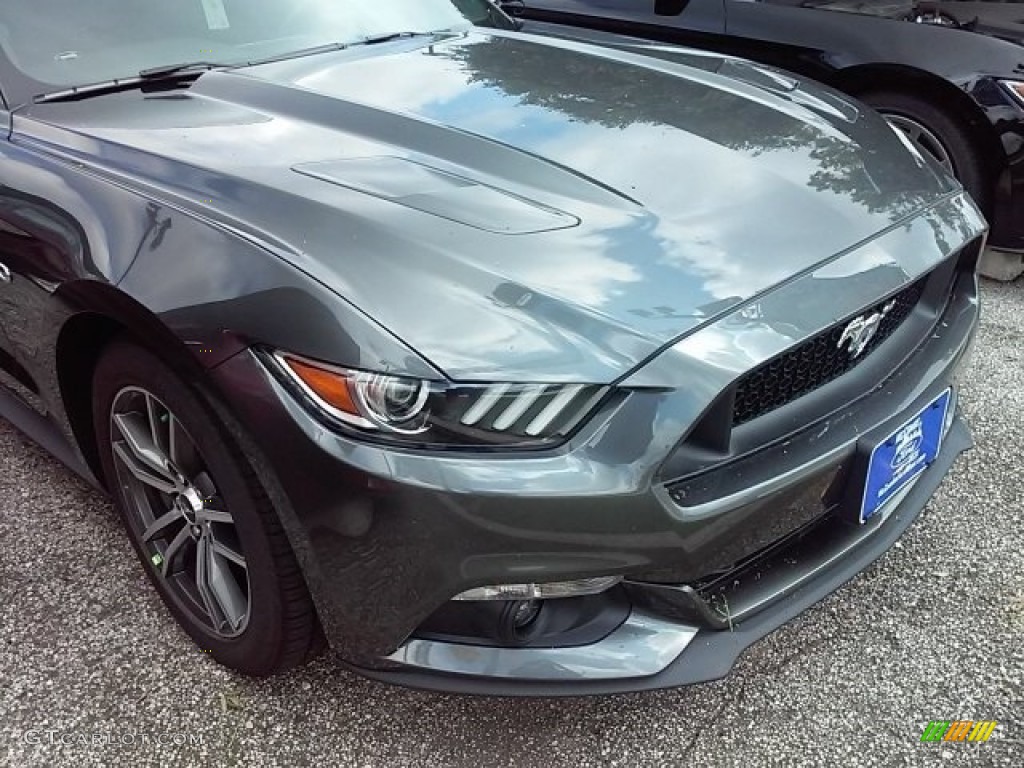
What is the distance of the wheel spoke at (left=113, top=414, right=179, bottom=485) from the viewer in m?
1.93

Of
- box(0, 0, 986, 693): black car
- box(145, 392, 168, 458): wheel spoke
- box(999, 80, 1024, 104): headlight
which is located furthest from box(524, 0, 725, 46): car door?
box(145, 392, 168, 458): wheel spoke

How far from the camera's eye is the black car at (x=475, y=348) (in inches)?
58.1

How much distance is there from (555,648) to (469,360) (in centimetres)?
52

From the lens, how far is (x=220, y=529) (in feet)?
6.07

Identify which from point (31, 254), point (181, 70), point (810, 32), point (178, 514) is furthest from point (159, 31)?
point (810, 32)

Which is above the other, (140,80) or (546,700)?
(140,80)

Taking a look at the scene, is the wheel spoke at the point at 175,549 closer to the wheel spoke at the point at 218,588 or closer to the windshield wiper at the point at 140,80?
the wheel spoke at the point at 218,588

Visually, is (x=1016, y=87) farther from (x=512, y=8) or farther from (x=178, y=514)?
(x=178, y=514)

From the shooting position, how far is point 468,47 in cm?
273

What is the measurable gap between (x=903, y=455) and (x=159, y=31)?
2.10 meters

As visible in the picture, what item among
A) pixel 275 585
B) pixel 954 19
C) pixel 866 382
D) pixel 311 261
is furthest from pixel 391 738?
pixel 954 19

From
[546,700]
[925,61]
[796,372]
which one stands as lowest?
[546,700]

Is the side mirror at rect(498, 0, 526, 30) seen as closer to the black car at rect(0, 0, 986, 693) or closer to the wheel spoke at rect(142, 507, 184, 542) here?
the black car at rect(0, 0, 986, 693)

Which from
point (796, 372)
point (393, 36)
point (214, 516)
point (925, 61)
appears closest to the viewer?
point (796, 372)
